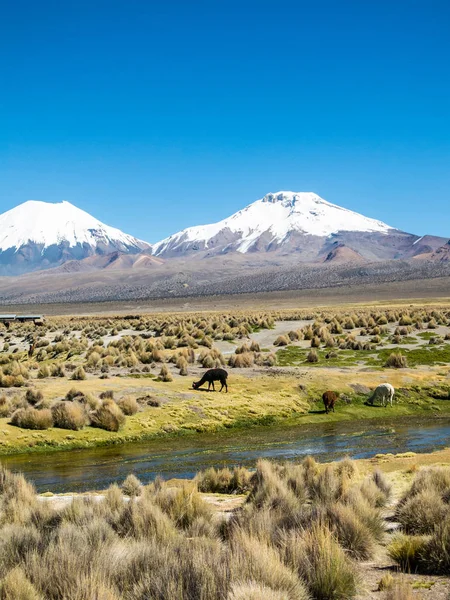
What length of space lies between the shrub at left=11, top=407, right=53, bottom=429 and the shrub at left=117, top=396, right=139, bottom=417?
2.73 metres

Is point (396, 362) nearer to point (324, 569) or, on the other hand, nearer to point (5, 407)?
point (5, 407)

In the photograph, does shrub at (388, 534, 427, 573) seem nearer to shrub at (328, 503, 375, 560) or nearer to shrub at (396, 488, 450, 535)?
shrub at (328, 503, 375, 560)

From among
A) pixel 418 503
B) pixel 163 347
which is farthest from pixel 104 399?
pixel 163 347

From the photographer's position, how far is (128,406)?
21.7 metres

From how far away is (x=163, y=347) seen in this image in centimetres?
4109

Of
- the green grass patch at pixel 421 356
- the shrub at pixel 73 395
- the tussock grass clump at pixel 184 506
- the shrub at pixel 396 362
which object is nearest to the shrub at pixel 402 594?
the tussock grass clump at pixel 184 506

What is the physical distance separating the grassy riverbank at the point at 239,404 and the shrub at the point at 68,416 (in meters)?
0.36

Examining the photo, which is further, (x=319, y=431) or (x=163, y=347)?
(x=163, y=347)

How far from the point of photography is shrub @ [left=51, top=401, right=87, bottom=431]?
19969 mm

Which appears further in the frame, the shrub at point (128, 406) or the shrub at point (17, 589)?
the shrub at point (128, 406)

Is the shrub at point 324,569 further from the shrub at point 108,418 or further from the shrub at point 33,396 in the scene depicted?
the shrub at point 33,396

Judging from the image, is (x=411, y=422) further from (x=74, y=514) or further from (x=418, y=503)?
(x=74, y=514)

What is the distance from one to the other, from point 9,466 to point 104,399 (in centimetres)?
523

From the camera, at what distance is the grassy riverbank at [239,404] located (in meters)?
19.4
